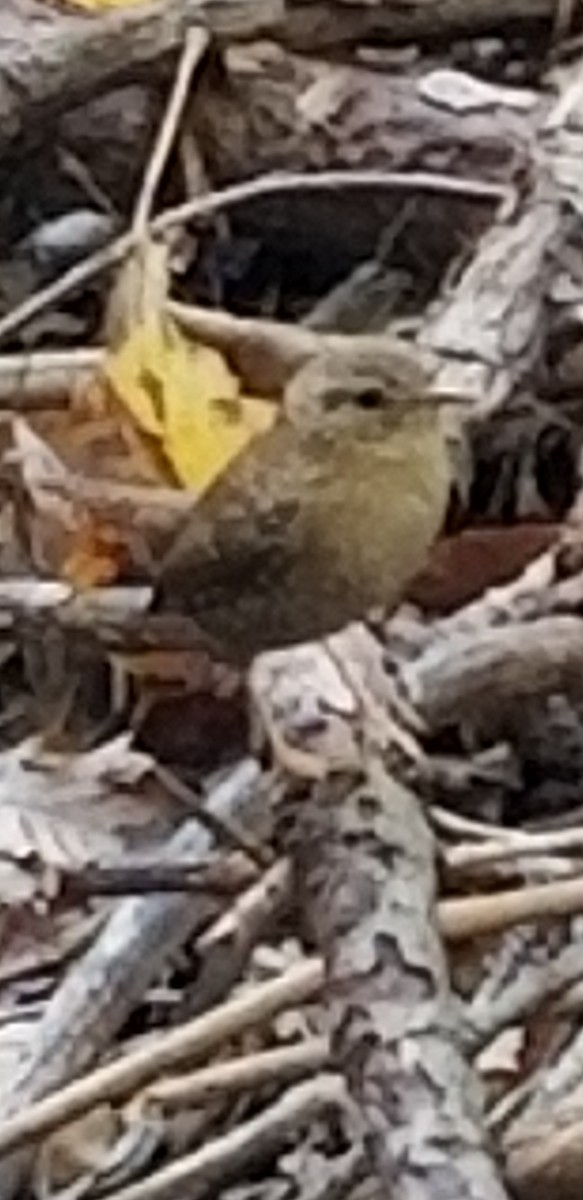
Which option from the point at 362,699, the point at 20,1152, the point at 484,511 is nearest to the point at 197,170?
the point at 484,511

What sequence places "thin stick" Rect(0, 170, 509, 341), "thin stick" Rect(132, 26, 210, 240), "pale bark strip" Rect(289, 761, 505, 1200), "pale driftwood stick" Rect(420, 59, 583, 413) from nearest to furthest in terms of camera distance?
"pale bark strip" Rect(289, 761, 505, 1200)
"pale driftwood stick" Rect(420, 59, 583, 413)
"thin stick" Rect(0, 170, 509, 341)
"thin stick" Rect(132, 26, 210, 240)

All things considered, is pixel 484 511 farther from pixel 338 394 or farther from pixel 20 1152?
pixel 20 1152

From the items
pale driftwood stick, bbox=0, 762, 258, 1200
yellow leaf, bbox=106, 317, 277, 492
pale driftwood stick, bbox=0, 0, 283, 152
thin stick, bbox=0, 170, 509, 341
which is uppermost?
pale driftwood stick, bbox=0, 0, 283, 152

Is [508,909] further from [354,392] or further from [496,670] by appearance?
[354,392]

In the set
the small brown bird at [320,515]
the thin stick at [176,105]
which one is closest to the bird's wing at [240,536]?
the small brown bird at [320,515]

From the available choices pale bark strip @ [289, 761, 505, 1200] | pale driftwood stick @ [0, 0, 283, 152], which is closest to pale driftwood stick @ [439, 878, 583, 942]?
pale bark strip @ [289, 761, 505, 1200]

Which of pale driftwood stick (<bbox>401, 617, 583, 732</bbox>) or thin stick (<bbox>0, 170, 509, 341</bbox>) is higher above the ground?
thin stick (<bbox>0, 170, 509, 341</bbox>)

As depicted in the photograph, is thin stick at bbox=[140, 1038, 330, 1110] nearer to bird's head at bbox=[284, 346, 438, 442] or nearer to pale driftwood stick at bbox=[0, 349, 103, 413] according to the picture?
bird's head at bbox=[284, 346, 438, 442]
